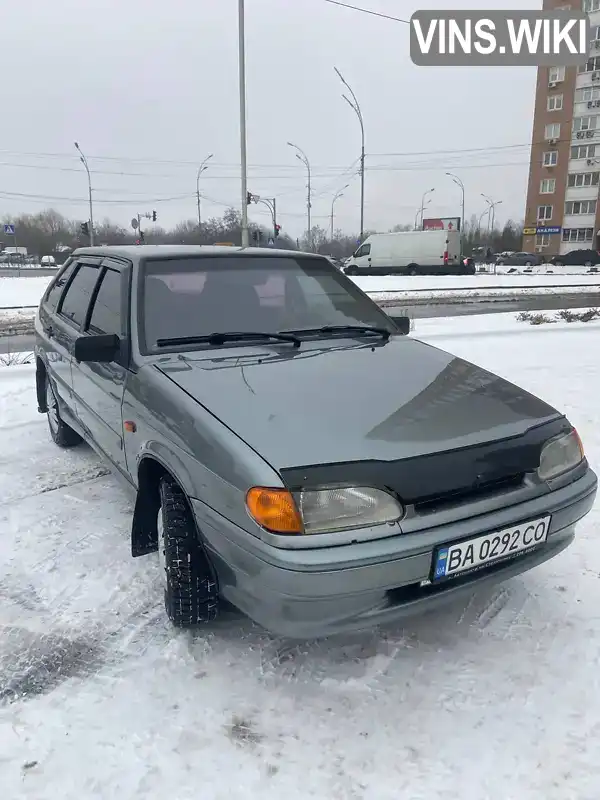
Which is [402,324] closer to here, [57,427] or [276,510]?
[276,510]

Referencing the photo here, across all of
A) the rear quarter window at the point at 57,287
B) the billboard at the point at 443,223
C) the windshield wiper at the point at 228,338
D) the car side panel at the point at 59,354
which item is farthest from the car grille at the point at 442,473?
the billboard at the point at 443,223

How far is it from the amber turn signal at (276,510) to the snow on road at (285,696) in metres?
0.71

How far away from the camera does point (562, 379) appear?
6402mm

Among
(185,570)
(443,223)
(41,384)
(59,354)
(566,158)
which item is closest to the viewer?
(185,570)

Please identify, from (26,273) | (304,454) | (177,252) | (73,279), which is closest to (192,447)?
(304,454)

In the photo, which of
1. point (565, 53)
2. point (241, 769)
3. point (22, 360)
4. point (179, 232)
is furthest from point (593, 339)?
point (179, 232)

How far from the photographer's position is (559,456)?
2.43 metres

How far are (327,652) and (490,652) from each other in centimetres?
65

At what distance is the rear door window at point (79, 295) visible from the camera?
3748 millimetres

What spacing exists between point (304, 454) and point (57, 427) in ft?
10.6

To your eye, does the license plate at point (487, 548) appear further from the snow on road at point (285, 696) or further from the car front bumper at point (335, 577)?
the snow on road at point (285, 696)

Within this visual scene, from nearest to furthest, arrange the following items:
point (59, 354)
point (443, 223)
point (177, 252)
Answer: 1. point (177, 252)
2. point (59, 354)
3. point (443, 223)

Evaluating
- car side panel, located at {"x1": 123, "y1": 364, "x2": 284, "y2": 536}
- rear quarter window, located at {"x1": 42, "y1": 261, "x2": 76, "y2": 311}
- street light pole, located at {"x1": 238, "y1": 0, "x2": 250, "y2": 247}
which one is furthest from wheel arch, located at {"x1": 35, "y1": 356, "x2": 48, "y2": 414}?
street light pole, located at {"x1": 238, "y1": 0, "x2": 250, "y2": 247}

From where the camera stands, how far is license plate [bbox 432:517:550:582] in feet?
6.59
